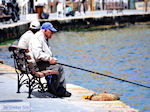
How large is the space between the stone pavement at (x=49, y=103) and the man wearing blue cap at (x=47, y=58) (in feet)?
0.63

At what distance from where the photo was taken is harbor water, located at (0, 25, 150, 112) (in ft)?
51.8

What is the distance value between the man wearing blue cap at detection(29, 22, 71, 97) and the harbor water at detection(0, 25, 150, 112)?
2.54 m

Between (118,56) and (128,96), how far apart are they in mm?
11545

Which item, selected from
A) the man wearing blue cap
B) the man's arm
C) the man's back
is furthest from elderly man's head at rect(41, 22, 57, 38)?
the man's back

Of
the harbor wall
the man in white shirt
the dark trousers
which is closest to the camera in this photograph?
the dark trousers

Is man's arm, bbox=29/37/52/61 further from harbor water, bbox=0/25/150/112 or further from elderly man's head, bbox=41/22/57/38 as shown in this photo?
harbor water, bbox=0/25/150/112

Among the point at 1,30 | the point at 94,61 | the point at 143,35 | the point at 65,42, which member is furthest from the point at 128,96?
the point at 143,35

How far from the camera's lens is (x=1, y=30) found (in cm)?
2891

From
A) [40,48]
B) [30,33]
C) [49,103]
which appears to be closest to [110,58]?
[30,33]

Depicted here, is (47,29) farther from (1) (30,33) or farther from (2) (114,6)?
(2) (114,6)

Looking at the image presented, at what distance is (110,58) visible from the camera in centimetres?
2512

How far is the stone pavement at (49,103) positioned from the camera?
9375 millimetres

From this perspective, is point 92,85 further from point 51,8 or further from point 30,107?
point 51,8

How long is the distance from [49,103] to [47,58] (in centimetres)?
76
